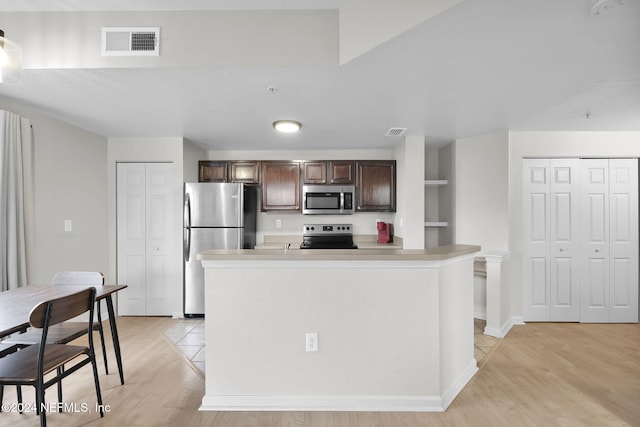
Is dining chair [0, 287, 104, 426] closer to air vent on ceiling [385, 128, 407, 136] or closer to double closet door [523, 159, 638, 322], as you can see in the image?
air vent on ceiling [385, 128, 407, 136]

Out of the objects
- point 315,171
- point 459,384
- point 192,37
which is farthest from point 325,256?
point 315,171

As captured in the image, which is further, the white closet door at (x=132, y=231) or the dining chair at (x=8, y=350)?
the white closet door at (x=132, y=231)

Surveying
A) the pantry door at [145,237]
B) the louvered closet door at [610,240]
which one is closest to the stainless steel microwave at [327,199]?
the pantry door at [145,237]

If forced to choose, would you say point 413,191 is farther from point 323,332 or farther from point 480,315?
point 323,332

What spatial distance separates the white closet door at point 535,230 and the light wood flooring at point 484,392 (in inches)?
27.3

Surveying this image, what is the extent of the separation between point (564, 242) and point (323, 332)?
354cm

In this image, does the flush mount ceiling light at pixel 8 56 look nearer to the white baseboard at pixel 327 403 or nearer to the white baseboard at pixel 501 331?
the white baseboard at pixel 327 403

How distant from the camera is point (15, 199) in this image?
2.92 meters

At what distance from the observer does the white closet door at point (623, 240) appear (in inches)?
160

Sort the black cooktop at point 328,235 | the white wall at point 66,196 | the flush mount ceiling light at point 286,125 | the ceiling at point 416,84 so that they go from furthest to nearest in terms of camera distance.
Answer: the black cooktop at point 328,235, the flush mount ceiling light at point 286,125, the white wall at point 66,196, the ceiling at point 416,84

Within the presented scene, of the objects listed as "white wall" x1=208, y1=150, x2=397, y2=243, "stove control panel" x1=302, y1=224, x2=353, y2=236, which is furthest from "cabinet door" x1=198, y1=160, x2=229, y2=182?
"stove control panel" x1=302, y1=224, x2=353, y2=236

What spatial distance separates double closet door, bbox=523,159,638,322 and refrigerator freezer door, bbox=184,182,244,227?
3.65 meters

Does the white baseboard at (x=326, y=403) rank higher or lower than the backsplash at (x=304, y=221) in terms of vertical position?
lower

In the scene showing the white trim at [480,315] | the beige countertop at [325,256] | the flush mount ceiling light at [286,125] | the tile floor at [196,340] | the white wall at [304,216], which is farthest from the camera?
the white wall at [304,216]
